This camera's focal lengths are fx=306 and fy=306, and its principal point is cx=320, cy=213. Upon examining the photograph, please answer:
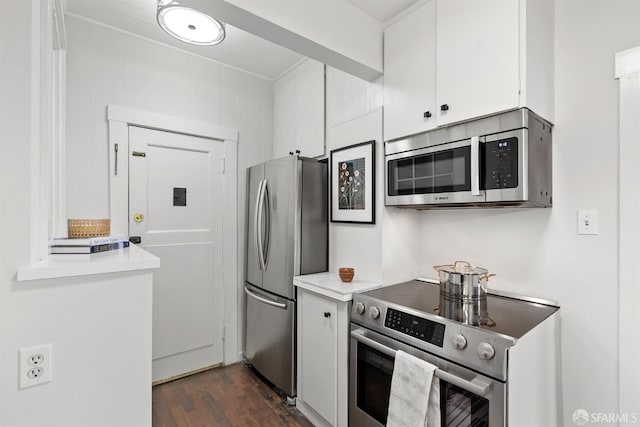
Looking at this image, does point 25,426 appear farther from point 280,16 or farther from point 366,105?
point 366,105

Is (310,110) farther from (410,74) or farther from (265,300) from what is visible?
(265,300)

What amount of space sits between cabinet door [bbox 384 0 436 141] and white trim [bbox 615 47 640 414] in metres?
0.81

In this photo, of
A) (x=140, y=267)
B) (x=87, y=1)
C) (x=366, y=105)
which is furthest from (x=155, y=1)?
(x=140, y=267)

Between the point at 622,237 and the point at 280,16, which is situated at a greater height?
the point at 280,16

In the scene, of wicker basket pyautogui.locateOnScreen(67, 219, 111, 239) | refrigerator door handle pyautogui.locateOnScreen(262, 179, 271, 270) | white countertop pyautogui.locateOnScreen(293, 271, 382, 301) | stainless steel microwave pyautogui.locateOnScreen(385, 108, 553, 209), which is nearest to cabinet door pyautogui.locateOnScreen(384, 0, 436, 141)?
stainless steel microwave pyautogui.locateOnScreen(385, 108, 553, 209)

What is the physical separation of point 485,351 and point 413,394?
0.39 metres

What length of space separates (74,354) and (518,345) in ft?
4.96

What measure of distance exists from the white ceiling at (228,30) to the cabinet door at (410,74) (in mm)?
138

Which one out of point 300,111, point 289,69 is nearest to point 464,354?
point 300,111

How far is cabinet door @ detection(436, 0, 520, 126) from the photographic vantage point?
140 cm

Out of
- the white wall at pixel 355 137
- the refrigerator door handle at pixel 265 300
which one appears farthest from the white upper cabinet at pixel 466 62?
the refrigerator door handle at pixel 265 300

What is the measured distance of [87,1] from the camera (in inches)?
81.5

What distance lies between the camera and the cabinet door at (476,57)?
1.40 m

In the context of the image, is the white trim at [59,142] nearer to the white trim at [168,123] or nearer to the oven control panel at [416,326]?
the white trim at [168,123]
